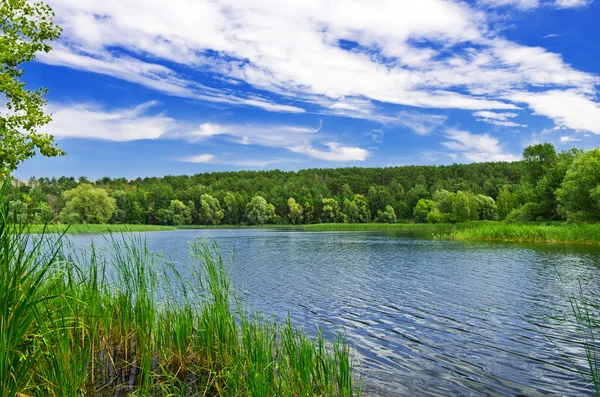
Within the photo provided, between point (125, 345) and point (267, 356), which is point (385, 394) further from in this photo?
point (125, 345)

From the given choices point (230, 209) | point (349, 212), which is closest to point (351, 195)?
point (349, 212)

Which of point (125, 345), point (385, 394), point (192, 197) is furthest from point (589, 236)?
point (192, 197)

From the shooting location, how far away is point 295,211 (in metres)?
131

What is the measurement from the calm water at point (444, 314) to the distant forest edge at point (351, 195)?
29.4 metres

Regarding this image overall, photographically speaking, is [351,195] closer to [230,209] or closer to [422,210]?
[422,210]

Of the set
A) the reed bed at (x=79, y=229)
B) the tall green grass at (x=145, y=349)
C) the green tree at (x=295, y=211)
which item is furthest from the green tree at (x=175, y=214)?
the tall green grass at (x=145, y=349)

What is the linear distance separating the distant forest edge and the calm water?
29.4 m

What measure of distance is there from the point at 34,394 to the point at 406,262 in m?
25.7

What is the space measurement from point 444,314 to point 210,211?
11395 centimetres

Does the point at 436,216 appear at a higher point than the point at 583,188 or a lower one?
lower

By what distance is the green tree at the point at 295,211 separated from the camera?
430 feet

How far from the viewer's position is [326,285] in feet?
64.7

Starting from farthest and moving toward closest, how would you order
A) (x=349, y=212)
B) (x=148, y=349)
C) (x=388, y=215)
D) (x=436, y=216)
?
(x=349, y=212) → (x=388, y=215) → (x=436, y=216) → (x=148, y=349)

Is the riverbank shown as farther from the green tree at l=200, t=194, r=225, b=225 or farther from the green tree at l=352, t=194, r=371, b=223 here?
the green tree at l=352, t=194, r=371, b=223
